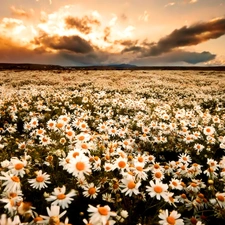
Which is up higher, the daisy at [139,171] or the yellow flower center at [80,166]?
the yellow flower center at [80,166]

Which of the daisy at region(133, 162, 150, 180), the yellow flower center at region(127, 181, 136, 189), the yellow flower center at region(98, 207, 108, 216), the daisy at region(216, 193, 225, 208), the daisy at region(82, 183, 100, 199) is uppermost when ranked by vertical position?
the yellow flower center at region(98, 207, 108, 216)

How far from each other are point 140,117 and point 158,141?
1.99 metres

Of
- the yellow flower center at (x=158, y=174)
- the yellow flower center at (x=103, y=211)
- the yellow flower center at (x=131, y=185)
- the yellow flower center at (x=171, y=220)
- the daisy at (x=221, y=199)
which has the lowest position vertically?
the yellow flower center at (x=158, y=174)

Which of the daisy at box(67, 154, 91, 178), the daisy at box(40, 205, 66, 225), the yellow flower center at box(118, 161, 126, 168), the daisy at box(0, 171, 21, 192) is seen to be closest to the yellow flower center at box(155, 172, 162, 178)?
the yellow flower center at box(118, 161, 126, 168)

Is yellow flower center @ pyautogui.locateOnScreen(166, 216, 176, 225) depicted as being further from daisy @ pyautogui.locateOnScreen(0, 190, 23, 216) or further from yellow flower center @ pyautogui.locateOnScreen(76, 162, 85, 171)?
daisy @ pyautogui.locateOnScreen(0, 190, 23, 216)

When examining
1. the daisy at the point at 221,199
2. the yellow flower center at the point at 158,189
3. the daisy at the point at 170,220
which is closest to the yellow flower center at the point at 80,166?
the yellow flower center at the point at 158,189

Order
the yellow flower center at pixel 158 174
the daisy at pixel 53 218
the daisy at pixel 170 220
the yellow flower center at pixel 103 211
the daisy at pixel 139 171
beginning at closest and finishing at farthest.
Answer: the daisy at pixel 53 218 < the yellow flower center at pixel 103 211 < the daisy at pixel 170 220 < the daisy at pixel 139 171 < the yellow flower center at pixel 158 174

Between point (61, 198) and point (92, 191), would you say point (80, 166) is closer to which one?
point (92, 191)

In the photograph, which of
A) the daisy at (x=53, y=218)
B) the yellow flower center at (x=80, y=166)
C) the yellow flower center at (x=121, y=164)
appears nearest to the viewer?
the daisy at (x=53, y=218)

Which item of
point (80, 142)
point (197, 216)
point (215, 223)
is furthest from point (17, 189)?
point (215, 223)

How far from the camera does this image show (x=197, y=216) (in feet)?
9.88

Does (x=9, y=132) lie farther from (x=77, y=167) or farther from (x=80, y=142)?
(x=77, y=167)

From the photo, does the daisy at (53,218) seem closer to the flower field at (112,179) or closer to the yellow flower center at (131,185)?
the flower field at (112,179)

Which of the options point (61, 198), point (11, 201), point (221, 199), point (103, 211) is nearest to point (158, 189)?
point (221, 199)
